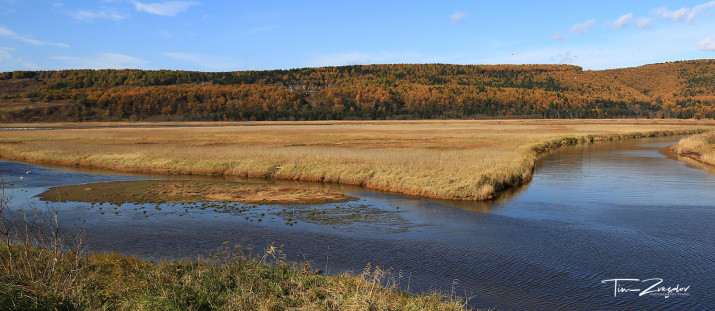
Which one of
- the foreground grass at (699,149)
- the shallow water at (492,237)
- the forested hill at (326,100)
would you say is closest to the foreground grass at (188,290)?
the shallow water at (492,237)

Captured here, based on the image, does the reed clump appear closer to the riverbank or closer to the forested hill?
the riverbank

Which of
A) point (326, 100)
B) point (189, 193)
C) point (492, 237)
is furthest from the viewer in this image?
point (326, 100)

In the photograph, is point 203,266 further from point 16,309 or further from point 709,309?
point 709,309

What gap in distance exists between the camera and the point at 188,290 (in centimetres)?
863

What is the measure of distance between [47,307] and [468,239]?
10942 mm

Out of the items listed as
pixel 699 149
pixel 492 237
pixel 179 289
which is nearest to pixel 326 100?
pixel 699 149

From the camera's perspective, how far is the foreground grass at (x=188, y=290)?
788 centimetres

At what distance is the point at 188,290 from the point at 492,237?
31.7 feet

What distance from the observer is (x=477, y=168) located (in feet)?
90.0

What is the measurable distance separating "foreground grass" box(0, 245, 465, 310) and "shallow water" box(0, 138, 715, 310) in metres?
2.23

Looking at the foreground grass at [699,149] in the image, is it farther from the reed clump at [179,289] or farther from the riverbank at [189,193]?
the reed clump at [179,289]

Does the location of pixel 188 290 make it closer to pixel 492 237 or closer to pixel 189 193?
pixel 492 237

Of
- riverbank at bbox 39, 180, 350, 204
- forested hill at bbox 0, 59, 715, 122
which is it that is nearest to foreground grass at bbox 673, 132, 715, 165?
riverbank at bbox 39, 180, 350, 204

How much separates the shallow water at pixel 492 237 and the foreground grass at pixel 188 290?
7.30ft
